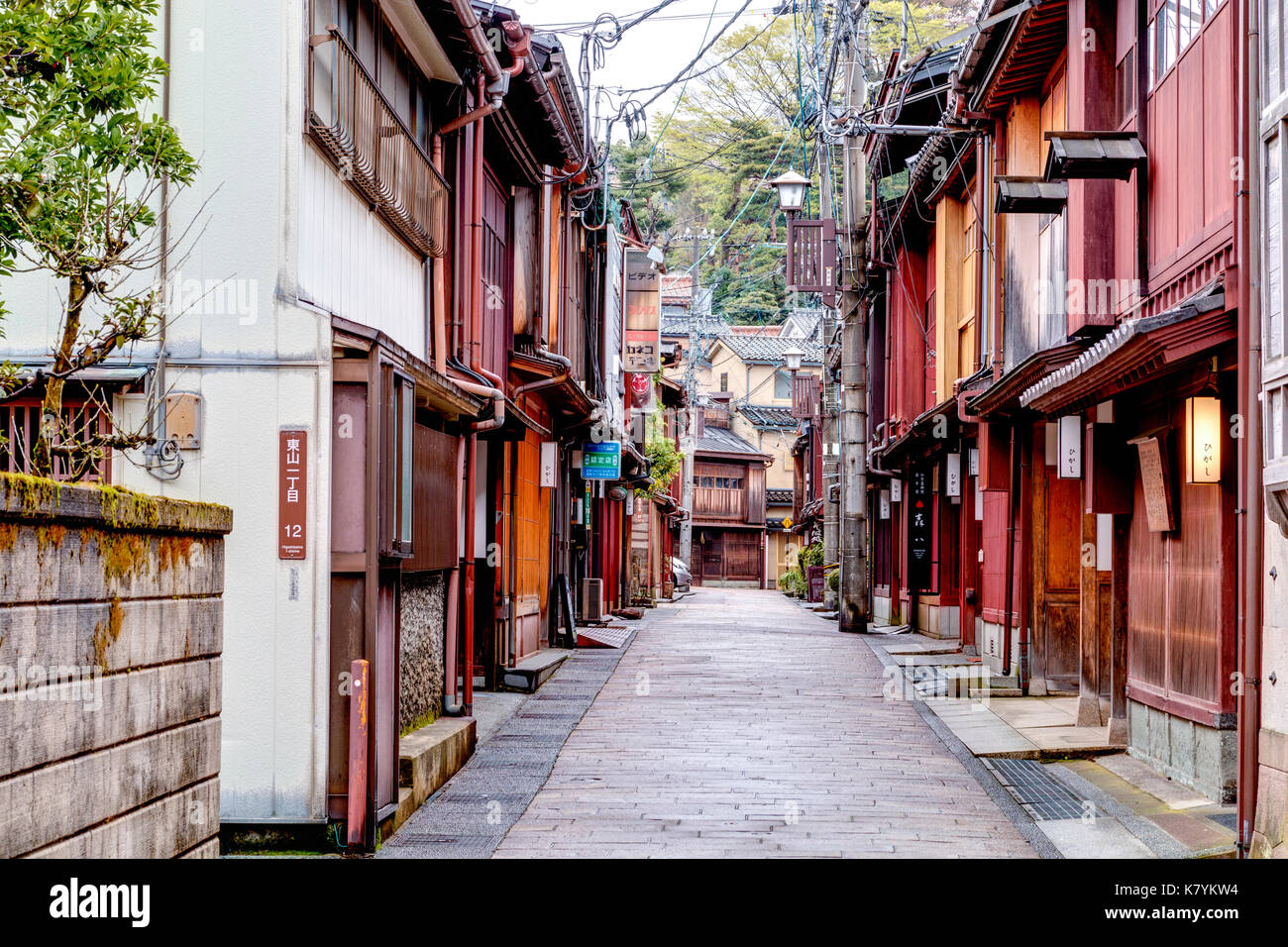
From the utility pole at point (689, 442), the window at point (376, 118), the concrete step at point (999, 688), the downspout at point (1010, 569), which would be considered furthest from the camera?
the utility pole at point (689, 442)

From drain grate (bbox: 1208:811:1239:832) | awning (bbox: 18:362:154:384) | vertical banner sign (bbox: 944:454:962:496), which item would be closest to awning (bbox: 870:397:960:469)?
vertical banner sign (bbox: 944:454:962:496)

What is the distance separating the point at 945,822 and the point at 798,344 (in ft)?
238

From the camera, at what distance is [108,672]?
645 centimetres

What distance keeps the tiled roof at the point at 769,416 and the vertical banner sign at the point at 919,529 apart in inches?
2049

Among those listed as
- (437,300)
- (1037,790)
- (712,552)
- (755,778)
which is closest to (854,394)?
(437,300)

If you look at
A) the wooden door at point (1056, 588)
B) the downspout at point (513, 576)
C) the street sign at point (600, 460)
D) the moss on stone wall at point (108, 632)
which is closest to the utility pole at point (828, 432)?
the street sign at point (600, 460)

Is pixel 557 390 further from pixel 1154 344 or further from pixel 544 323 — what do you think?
pixel 1154 344

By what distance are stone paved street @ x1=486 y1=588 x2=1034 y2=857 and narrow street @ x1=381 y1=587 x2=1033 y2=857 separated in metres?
0.02

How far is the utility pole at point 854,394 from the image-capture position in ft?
100

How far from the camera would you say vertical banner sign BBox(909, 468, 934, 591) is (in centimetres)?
2744

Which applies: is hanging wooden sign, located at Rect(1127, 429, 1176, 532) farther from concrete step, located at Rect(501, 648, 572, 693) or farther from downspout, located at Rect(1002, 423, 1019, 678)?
concrete step, located at Rect(501, 648, 572, 693)

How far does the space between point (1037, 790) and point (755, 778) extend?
8.78 feet

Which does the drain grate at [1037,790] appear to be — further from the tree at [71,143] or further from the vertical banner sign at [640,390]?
the vertical banner sign at [640,390]
